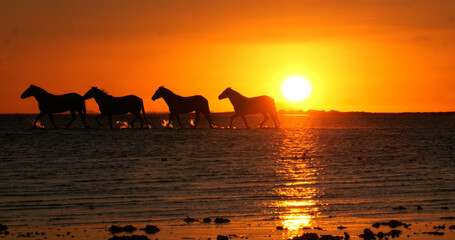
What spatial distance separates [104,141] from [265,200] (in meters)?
27.6

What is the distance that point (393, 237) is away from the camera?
13.9 meters

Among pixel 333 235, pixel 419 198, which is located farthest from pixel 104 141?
pixel 333 235

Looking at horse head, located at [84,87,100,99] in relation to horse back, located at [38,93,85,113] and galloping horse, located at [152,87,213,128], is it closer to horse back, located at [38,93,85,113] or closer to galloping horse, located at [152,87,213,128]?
horse back, located at [38,93,85,113]

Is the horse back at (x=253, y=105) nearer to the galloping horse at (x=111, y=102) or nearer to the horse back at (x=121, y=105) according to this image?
the horse back at (x=121, y=105)

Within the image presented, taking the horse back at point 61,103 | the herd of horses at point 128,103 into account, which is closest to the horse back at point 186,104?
the herd of horses at point 128,103

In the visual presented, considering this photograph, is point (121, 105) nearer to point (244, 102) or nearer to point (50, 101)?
point (50, 101)

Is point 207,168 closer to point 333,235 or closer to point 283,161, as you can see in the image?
point 283,161

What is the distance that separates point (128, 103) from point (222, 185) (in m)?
27.9

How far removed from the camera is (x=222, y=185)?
22.4m

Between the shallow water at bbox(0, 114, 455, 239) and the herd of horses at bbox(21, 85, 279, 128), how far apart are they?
350 inches

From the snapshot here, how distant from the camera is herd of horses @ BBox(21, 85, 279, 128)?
156 ft

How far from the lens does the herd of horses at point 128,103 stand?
156ft

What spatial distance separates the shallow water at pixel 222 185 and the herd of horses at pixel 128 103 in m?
8.89

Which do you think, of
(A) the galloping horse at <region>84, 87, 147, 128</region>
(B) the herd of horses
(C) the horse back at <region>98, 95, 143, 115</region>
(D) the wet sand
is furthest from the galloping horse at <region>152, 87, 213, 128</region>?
(D) the wet sand
